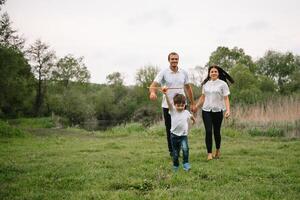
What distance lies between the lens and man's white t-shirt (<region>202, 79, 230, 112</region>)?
8273 mm

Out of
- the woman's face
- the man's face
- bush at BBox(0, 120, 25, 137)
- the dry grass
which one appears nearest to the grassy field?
the woman's face

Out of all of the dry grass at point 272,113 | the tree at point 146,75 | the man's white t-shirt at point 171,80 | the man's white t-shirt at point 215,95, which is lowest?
the dry grass at point 272,113

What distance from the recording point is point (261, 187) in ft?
18.2

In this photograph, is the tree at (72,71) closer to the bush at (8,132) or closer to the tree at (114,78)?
the tree at (114,78)

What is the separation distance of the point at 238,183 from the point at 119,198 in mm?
2057

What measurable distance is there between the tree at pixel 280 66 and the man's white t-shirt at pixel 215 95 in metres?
54.4

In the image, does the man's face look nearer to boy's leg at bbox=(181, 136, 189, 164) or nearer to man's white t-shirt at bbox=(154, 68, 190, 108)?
man's white t-shirt at bbox=(154, 68, 190, 108)

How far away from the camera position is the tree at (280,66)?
59.8 metres

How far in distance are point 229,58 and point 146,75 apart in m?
19.6

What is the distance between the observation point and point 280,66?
198ft

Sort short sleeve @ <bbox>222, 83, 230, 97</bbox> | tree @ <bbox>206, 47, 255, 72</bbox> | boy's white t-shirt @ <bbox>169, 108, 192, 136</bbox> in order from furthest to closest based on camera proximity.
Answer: tree @ <bbox>206, 47, 255, 72</bbox>
short sleeve @ <bbox>222, 83, 230, 97</bbox>
boy's white t-shirt @ <bbox>169, 108, 192, 136</bbox>

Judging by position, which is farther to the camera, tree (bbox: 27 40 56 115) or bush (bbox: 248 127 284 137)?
tree (bbox: 27 40 56 115)

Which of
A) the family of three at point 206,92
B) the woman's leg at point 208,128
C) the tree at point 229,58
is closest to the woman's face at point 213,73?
the family of three at point 206,92

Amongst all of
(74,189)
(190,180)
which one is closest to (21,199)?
(74,189)
